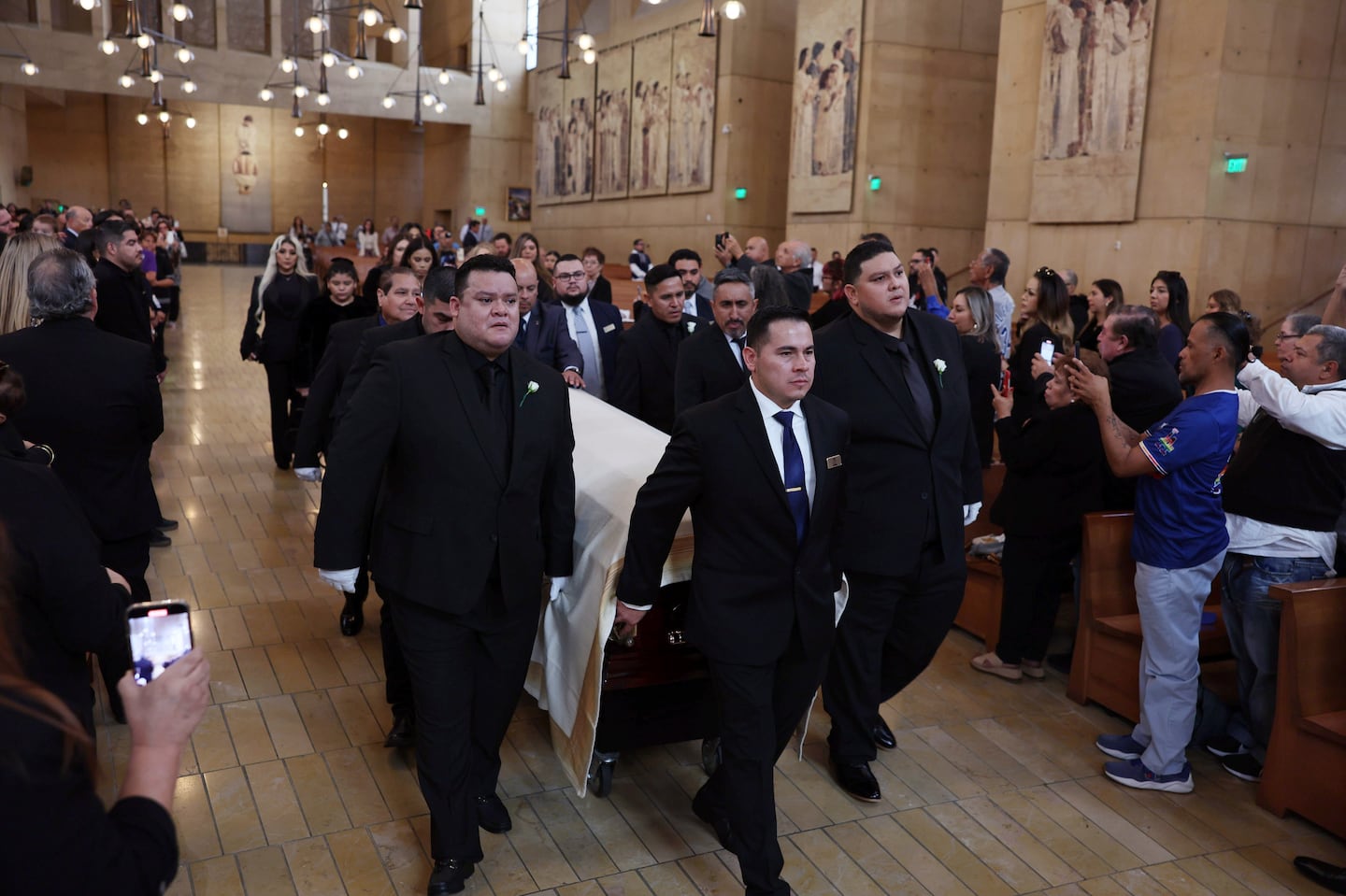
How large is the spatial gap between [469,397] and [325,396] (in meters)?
2.02

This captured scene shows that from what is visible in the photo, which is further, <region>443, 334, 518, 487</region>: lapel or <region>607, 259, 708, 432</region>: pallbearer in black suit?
<region>607, 259, 708, 432</region>: pallbearer in black suit

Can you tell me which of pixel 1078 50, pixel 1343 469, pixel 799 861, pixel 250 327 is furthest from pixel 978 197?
pixel 799 861

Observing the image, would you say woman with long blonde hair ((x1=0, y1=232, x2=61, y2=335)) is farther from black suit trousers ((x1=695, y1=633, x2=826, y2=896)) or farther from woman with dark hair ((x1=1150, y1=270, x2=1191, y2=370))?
woman with dark hair ((x1=1150, y1=270, x2=1191, y2=370))

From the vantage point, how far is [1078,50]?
42.5 feet

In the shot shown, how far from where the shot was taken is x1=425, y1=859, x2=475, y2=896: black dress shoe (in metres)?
3.11

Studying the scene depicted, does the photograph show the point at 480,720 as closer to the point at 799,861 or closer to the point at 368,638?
the point at 799,861

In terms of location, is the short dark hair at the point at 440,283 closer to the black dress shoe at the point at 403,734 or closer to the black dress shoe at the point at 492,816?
the black dress shoe at the point at 403,734

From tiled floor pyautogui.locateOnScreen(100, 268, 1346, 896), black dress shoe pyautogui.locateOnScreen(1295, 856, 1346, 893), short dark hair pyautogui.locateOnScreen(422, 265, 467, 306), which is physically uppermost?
short dark hair pyautogui.locateOnScreen(422, 265, 467, 306)

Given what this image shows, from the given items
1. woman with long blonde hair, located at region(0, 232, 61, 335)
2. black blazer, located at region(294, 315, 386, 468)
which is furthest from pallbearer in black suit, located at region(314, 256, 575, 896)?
woman with long blonde hair, located at region(0, 232, 61, 335)

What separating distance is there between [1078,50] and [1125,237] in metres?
2.43

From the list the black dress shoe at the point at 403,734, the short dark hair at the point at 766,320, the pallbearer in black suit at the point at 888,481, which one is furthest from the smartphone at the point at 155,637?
the black dress shoe at the point at 403,734

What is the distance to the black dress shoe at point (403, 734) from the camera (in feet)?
13.4

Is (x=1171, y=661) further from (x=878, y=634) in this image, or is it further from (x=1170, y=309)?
(x=1170, y=309)

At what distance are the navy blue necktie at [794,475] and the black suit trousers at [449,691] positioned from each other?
36.0 inches
